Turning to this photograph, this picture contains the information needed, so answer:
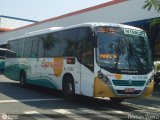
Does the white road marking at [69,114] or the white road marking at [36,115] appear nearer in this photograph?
the white road marking at [36,115]

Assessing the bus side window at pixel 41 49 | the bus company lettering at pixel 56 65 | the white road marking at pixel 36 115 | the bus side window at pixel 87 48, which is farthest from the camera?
the bus side window at pixel 41 49

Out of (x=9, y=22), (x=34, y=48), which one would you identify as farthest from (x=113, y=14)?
(x=9, y=22)

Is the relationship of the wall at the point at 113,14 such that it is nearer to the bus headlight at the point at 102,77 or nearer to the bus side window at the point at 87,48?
the bus side window at the point at 87,48

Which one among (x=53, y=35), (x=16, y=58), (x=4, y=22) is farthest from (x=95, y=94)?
(x=4, y=22)

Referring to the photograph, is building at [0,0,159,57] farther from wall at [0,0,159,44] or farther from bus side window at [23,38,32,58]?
bus side window at [23,38,32,58]

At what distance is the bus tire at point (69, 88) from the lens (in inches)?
564

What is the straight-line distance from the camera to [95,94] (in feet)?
42.0

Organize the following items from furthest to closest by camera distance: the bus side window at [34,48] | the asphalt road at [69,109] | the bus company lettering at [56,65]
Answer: the bus side window at [34,48]
the bus company lettering at [56,65]
the asphalt road at [69,109]

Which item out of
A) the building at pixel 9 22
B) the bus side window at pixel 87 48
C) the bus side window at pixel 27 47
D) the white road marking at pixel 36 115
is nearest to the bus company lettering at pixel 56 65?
the bus side window at pixel 87 48

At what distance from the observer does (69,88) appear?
14516 mm

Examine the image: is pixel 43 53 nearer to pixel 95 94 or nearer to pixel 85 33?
pixel 85 33

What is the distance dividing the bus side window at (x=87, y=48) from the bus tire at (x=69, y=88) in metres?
1.22

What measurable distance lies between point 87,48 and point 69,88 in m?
1.87

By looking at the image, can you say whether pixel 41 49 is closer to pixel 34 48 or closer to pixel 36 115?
pixel 34 48
